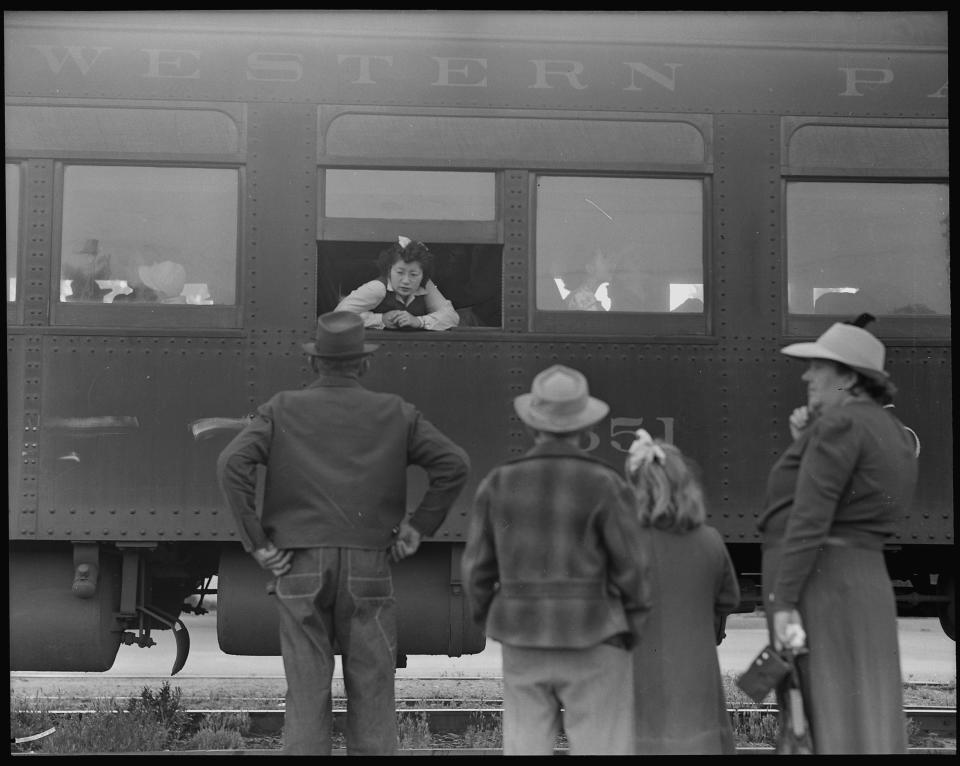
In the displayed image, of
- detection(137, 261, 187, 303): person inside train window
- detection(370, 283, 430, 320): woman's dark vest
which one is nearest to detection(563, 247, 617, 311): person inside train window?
detection(370, 283, 430, 320): woman's dark vest

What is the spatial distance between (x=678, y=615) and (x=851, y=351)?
1.16 meters

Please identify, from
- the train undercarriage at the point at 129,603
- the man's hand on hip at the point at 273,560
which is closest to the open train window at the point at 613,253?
the train undercarriage at the point at 129,603

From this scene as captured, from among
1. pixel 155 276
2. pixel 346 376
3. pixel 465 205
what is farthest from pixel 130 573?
pixel 465 205

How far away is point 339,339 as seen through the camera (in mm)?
4320

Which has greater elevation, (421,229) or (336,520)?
(421,229)

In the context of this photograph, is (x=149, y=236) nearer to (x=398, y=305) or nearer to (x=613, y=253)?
(x=398, y=305)

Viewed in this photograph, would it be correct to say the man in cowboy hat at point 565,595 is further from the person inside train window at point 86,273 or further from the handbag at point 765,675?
the person inside train window at point 86,273

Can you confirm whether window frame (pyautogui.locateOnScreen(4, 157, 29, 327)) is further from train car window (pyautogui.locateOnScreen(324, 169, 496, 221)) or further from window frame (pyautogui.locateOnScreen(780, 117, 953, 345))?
window frame (pyautogui.locateOnScreen(780, 117, 953, 345))

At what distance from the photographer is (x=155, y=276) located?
5230 millimetres

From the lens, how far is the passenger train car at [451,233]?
516 centimetres

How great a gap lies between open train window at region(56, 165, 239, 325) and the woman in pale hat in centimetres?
282

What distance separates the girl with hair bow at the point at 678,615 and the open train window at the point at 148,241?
2.41 metres

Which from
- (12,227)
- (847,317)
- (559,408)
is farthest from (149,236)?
(847,317)

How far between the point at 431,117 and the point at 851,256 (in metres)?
2.16
